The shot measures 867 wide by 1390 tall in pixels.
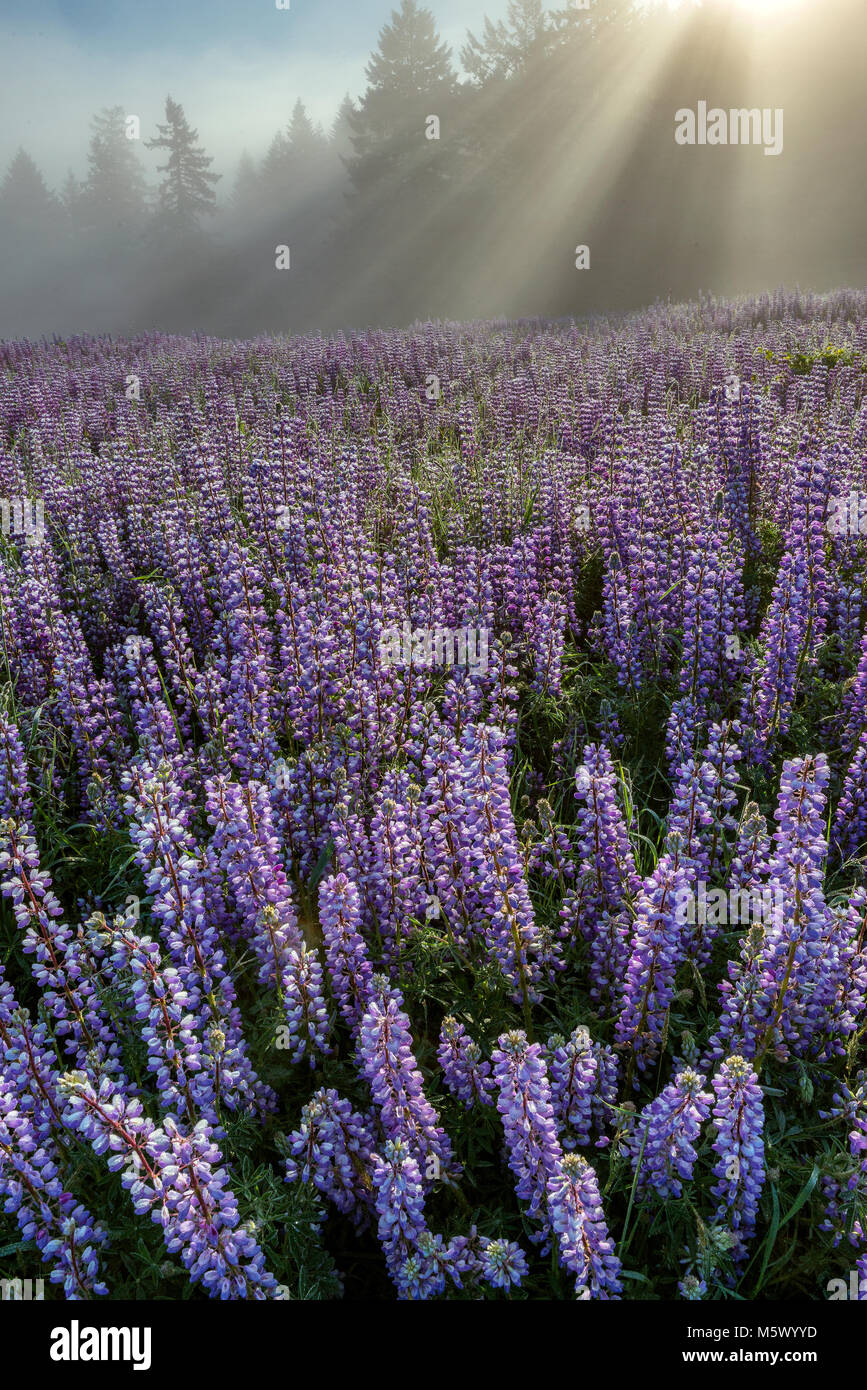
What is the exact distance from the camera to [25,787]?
4.30 metres

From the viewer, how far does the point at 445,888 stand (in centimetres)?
349

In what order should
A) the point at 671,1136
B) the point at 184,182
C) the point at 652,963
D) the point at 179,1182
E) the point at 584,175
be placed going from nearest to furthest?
the point at 179,1182
the point at 671,1136
the point at 652,963
the point at 584,175
the point at 184,182

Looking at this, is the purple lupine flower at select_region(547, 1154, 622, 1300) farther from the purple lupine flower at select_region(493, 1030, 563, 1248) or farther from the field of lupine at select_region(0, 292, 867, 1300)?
the purple lupine flower at select_region(493, 1030, 563, 1248)

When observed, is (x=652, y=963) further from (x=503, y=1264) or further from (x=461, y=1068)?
(x=503, y=1264)

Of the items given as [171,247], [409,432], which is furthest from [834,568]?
[171,247]

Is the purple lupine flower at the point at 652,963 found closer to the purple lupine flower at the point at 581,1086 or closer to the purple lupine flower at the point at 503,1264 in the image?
the purple lupine flower at the point at 581,1086

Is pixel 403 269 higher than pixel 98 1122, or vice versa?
pixel 403 269

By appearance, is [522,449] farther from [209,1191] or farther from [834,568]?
[209,1191]

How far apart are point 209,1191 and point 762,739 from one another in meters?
3.44

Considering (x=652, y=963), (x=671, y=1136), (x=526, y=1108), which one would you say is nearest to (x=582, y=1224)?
(x=526, y=1108)

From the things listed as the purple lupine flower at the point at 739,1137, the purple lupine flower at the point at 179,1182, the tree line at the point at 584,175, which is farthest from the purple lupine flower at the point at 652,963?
the tree line at the point at 584,175

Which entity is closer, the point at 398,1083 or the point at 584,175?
the point at 398,1083

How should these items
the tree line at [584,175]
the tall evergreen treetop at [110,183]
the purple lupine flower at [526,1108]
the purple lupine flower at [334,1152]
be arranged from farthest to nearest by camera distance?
1. the tall evergreen treetop at [110,183]
2. the tree line at [584,175]
3. the purple lupine flower at [334,1152]
4. the purple lupine flower at [526,1108]

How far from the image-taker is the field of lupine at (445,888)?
257 centimetres
